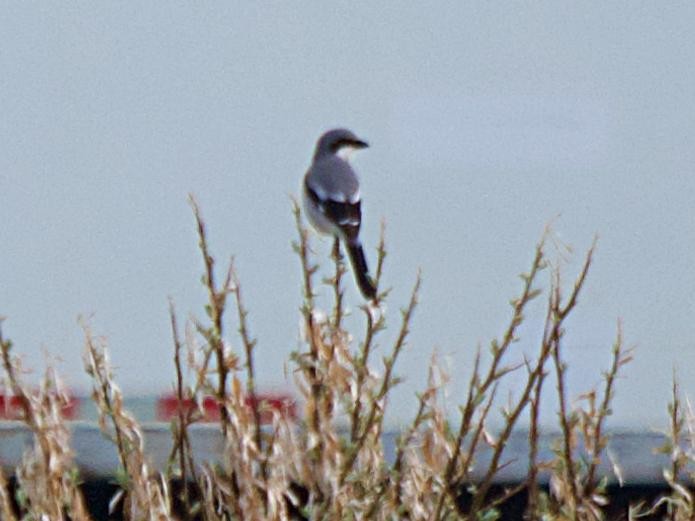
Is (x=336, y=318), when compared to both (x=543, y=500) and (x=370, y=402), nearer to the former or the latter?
(x=370, y=402)

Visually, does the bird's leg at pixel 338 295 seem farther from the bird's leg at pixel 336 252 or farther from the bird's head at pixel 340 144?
the bird's head at pixel 340 144

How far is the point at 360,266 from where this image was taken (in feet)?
9.73

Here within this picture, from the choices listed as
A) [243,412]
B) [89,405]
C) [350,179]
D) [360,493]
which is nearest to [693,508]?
[360,493]

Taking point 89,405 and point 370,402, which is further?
point 89,405

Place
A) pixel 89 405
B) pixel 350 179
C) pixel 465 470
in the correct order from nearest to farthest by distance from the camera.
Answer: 1. pixel 465 470
2. pixel 350 179
3. pixel 89 405

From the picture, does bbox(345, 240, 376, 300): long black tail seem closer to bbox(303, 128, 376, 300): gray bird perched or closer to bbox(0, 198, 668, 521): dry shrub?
bbox(303, 128, 376, 300): gray bird perched

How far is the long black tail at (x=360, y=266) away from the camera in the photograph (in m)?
2.78

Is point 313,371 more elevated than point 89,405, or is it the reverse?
point 313,371

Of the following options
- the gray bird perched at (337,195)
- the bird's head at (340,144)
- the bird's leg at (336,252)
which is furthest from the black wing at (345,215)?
the bird's leg at (336,252)

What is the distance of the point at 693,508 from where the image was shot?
1699 mm

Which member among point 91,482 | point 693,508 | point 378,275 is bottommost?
point 91,482

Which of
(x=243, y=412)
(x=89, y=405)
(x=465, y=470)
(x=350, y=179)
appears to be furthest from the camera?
(x=89, y=405)

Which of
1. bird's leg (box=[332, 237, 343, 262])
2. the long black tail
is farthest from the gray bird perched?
bird's leg (box=[332, 237, 343, 262])

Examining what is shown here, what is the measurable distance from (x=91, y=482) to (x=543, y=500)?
204 centimetres
